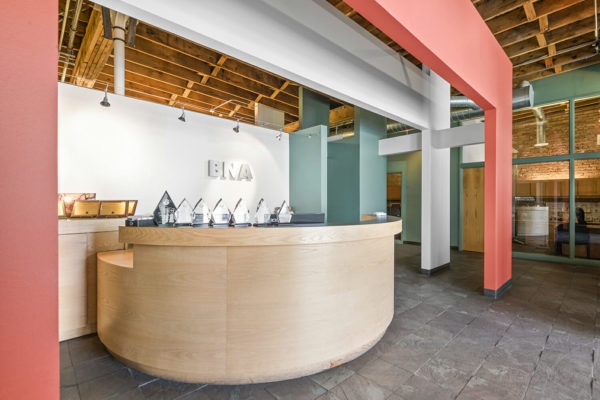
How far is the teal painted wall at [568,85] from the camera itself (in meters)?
5.75

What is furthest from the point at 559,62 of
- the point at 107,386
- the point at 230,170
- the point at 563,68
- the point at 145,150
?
the point at 107,386

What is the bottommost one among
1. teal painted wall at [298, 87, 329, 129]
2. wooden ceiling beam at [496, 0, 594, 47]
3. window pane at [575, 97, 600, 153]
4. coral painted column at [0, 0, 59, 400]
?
coral painted column at [0, 0, 59, 400]

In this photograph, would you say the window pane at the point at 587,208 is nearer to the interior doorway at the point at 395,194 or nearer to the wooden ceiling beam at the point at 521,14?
the wooden ceiling beam at the point at 521,14

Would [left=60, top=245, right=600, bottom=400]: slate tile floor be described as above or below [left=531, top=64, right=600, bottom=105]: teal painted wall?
below

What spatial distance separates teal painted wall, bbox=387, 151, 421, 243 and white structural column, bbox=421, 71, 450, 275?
2956 millimetres

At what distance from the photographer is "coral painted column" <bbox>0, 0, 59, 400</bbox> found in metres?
0.80

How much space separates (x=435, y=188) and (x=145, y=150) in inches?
208

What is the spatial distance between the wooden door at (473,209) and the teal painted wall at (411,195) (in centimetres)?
125

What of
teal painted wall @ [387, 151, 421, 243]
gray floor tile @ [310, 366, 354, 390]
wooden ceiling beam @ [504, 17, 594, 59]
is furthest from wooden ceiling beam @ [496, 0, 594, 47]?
gray floor tile @ [310, 366, 354, 390]

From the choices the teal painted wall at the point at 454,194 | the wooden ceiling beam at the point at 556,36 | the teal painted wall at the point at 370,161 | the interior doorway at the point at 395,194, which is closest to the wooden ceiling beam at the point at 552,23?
the wooden ceiling beam at the point at 556,36

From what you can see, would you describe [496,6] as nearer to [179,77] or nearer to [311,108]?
[311,108]

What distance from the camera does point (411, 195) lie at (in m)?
8.72

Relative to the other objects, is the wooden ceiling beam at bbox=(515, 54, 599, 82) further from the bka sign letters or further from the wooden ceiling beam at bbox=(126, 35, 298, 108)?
the bka sign letters

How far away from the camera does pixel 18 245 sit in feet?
2.69
